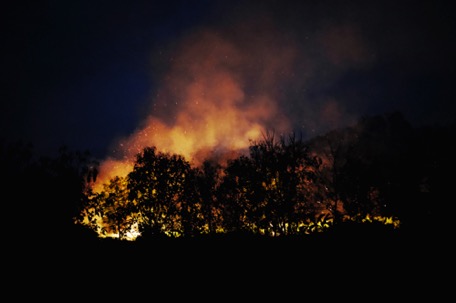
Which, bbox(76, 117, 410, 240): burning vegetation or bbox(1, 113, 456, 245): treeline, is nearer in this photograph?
bbox(1, 113, 456, 245): treeline

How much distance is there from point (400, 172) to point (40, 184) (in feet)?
166

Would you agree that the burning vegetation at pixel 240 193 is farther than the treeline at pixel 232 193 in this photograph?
Yes

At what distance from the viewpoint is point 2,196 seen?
17.4 m

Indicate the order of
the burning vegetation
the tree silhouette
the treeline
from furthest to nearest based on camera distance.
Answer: the tree silhouette < the burning vegetation < the treeline

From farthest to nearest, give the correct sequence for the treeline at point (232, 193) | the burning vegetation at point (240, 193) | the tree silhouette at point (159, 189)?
the tree silhouette at point (159, 189) < the burning vegetation at point (240, 193) < the treeline at point (232, 193)

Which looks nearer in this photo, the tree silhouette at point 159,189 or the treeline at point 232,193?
the treeline at point 232,193

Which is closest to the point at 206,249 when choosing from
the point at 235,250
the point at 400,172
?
the point at 235,250

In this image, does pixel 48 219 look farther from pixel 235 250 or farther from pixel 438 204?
pixel 438 204

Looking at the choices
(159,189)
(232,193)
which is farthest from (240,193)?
(159,189)

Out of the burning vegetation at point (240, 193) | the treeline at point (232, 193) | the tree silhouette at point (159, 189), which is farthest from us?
the tree silhouette at point (159, 189)

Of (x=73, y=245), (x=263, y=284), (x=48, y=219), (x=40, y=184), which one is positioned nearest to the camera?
(x=263, y=284)

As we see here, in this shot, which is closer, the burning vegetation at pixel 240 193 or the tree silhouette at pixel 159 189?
the burning vegetation at pixel 240 193

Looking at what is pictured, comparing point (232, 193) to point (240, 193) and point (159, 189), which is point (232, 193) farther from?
point (159, 189)

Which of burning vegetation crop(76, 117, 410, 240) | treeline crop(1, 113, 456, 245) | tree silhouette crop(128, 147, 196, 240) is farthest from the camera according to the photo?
tree silhouette crop(128, 147, 196, 240)
